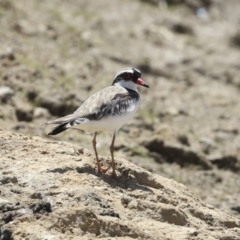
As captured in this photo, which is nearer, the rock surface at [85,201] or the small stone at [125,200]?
the rock surface at [85,201]

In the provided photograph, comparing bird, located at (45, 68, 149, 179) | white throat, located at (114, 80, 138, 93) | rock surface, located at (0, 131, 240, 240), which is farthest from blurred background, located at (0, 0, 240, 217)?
rock surface, located at (0, 131, 240, 240)

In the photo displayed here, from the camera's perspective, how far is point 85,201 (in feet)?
23.0

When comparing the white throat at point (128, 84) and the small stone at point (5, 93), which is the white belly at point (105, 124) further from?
the small stone at point (5, 93)

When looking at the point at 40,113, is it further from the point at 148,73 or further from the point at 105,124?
the point at 148,73

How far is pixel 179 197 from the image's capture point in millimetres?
8258

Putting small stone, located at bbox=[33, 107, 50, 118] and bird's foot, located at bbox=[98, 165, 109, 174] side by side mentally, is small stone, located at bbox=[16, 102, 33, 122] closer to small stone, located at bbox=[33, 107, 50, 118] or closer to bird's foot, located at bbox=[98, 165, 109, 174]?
small stone, located at bbox=[33, 107, 50, 118]

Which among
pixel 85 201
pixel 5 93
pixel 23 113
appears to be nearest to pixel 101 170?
pixel 85 201

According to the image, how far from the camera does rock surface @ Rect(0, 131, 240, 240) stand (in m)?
6.57

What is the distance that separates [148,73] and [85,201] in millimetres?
9746

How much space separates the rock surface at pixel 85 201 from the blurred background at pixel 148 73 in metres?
3.09

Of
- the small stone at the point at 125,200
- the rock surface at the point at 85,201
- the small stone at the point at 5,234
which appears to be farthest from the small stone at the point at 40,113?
the small stone at the point at 5,234

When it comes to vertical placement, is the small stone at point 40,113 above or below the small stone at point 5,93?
below

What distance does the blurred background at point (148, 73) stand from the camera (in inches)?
491

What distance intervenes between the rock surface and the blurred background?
3095 millimetres
